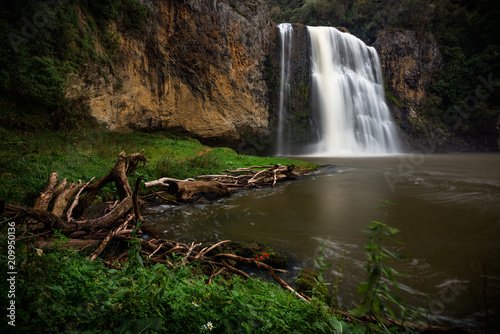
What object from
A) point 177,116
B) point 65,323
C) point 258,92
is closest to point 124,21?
point 177,116

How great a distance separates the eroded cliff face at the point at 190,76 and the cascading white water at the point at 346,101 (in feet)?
19.6

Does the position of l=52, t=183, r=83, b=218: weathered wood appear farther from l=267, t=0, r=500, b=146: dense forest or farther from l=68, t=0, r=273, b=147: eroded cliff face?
l=267, t=0, r=500, b=146: dense forest

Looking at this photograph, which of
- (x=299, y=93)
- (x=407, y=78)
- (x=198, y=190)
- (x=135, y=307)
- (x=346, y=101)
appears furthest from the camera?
(x=407, y=78)

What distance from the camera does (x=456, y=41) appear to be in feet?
97.6

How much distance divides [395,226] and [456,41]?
1484 inches

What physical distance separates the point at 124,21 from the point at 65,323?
1576 cm

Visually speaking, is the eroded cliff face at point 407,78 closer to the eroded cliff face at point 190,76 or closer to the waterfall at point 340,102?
the waterfall at point 340,102

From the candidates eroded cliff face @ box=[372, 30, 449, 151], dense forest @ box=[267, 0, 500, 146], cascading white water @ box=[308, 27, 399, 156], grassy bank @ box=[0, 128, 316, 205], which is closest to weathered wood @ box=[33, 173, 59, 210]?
grassy bank @ box=[0, 128, 316, 205]

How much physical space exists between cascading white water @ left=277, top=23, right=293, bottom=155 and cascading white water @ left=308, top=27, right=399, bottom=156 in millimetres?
2521

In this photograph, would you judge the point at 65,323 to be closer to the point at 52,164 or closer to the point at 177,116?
the point at 52,164

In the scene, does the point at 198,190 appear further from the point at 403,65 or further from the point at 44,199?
the point at 403,65

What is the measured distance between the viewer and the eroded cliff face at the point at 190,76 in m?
12.6

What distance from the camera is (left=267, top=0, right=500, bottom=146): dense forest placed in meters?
27.8

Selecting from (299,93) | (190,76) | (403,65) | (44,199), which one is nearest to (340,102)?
(299,93)
